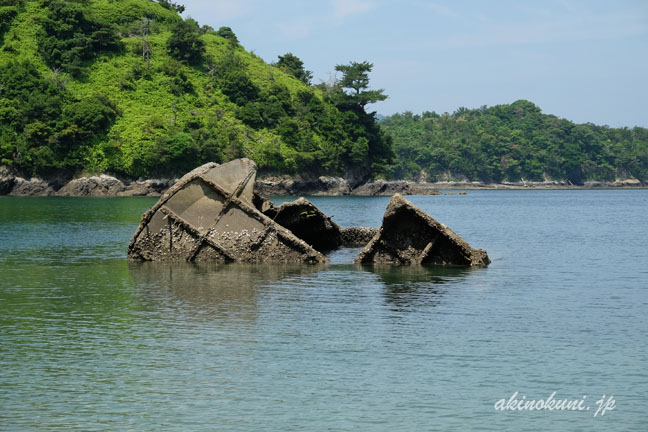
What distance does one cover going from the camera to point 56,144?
120 m

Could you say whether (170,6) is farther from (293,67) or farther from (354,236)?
(354,236)

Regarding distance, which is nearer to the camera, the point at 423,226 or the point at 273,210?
the point at 423,226

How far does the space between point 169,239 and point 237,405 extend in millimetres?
18427

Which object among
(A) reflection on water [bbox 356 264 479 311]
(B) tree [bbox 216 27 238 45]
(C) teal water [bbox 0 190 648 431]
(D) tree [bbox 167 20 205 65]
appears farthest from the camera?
(B) tree [bbox 216 27 238 45]

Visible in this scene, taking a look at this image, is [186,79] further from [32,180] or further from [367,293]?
[367,293]

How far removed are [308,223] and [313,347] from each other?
784 inches

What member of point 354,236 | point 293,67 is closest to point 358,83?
point 293,67

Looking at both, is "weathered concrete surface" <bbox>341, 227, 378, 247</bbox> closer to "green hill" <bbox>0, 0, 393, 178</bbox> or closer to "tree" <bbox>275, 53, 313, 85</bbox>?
"green hill" <bbox>0, 0, 393, 178</bbox>

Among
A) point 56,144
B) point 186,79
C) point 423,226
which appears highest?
point 186,79

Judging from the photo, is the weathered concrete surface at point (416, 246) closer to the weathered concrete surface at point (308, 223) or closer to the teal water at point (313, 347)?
the teal water at point (313, 347)

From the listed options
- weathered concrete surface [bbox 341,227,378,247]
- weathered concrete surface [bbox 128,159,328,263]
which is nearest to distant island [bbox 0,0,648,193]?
weathered concrete surface [bbox 341,227,378,247]

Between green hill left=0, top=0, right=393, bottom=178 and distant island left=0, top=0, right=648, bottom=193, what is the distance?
0.67ft

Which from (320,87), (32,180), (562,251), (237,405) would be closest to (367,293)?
(237,405)

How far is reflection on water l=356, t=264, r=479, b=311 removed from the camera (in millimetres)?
22000
